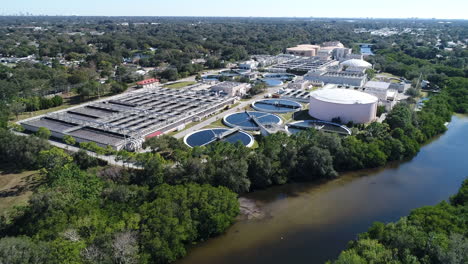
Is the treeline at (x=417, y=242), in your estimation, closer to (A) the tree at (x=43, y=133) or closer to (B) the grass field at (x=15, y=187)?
(B) the grass field at (x=15, y=187)

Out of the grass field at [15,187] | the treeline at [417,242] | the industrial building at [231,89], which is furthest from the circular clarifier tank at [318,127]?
the grass field at [15,187]

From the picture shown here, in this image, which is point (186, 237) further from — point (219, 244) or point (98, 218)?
point (98, 218)

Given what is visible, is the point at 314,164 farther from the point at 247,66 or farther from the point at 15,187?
the point at 247,66

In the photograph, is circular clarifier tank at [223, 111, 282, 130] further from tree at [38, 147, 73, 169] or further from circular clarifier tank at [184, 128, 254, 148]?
tree at [38, 147, 73, 169]

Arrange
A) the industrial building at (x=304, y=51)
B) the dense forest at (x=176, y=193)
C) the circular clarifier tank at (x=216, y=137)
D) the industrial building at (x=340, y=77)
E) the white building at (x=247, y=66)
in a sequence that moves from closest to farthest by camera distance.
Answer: the dense forest at (x=176, y=193), the circular clarifier tank at (x=216, y=137), the industrial building at (x=340, y=77), the white building at (x=247, y=66), the industrial building at (x=304, y=51)

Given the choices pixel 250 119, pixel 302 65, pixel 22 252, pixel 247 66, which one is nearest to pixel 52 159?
pixel 22 252

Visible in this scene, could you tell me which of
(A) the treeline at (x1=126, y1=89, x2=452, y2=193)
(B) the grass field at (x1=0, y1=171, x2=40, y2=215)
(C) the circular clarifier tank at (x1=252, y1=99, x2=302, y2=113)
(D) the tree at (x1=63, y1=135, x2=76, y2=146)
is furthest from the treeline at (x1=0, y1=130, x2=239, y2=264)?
(C) the circular clarifier tank at (x1=252, y1=99, x2=302, y2=113)

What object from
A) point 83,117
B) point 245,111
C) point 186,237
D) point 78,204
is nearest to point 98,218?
point 78,204
